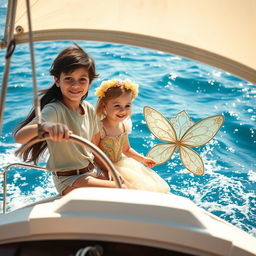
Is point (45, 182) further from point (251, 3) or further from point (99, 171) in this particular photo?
point (251, 3)

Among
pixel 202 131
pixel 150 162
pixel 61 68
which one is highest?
pixel 61 68

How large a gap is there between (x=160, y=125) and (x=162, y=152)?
0.58 feet

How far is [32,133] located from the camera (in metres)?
1.53

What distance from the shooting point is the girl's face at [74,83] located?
1.90m

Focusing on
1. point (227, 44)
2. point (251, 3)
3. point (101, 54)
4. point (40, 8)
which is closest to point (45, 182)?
point (40, 8)

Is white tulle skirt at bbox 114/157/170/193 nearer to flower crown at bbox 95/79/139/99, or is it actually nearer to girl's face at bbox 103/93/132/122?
girl's face at bbox 103/93/132/122

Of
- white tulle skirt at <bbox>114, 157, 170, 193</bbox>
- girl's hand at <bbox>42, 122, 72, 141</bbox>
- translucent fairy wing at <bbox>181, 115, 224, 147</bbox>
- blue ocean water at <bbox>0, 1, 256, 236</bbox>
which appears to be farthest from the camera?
blue ocean water at <bbox>0, 1, 256, 236</bbox>

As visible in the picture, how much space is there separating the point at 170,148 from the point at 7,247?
1.42m

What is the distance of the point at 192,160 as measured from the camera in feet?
7.62

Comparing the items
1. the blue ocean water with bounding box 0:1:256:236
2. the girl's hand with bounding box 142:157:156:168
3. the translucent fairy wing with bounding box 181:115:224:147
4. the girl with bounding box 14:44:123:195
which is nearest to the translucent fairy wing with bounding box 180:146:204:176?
the translucent fairy wing with bounding box 181:115:224:147

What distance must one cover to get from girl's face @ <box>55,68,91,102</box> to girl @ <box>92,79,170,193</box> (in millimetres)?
249

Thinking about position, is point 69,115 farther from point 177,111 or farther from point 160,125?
point 177,111

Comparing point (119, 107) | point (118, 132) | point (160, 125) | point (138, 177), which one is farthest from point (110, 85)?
point (138, 177)

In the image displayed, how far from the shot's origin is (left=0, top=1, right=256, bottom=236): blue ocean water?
3.30 metres
